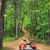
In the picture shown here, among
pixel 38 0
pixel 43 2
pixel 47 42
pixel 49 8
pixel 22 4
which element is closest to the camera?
pixel 47 42

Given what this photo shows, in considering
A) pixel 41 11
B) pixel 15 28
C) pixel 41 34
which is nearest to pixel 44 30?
pixel 41 34

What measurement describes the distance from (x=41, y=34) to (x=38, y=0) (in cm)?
613

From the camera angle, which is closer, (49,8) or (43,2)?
(49,8)

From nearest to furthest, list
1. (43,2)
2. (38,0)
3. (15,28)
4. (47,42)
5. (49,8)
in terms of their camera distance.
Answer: (47,42) < (49,8) < (43,2) < (38,0) < (15,28)

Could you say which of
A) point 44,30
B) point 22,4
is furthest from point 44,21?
point 22,4

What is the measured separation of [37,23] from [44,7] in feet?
7.54

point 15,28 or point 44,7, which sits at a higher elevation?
point 44,7

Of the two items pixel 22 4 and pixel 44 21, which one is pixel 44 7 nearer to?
pixel 44 21

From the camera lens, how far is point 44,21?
24.3 meters

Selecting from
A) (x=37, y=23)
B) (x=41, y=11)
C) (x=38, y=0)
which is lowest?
(x=37, y=23)

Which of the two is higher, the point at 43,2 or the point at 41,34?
the point at 43,2

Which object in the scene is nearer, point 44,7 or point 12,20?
point 44,7

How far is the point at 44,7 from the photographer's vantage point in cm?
2586

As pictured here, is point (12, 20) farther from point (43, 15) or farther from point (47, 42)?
point (47, 42)
